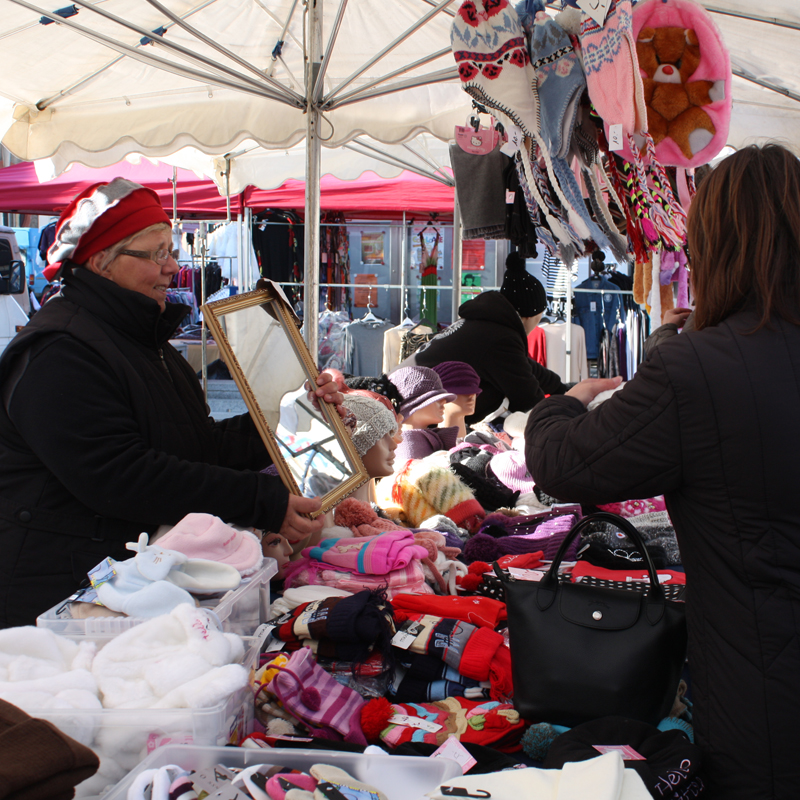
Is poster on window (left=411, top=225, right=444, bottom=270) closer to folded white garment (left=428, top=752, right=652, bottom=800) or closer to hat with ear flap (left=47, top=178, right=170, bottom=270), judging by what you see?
hat with ear flap (left=47, top=178, right=170, bottom=270)

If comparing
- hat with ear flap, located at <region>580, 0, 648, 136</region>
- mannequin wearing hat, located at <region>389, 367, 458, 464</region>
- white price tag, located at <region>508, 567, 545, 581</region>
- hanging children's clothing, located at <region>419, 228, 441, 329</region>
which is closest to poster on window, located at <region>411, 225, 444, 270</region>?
hanging children's clothing, located at <region>419, 228, 441, 329</region>

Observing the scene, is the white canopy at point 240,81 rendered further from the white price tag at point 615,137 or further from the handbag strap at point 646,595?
the handbag strap at point 646,595

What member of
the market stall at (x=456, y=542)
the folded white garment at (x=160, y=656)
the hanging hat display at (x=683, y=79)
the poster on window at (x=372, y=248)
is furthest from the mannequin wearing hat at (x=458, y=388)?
the poster on window at (x=372, y=248)

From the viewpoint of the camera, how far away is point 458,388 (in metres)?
4.14

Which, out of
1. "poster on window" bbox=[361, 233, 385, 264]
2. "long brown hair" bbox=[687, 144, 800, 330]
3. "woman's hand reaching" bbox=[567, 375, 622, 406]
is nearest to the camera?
"long brown hair" bbox=[687, 144, 800, 330]

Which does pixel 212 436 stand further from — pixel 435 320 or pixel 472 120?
pixel 435 320

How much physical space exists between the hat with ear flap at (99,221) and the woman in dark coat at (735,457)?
1.29 meters

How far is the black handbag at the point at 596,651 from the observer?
4.45 ft

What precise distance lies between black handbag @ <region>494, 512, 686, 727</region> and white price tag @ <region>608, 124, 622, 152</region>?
153 centimetres

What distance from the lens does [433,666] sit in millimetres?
1625

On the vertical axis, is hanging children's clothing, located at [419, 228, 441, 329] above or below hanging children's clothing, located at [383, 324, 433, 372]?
above

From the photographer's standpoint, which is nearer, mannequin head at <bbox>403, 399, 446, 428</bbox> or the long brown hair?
the long brown hair

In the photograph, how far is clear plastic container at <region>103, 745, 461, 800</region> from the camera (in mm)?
1021

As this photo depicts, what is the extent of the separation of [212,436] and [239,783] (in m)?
1.29
